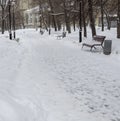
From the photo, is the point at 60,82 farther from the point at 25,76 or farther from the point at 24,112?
the point at 24,112

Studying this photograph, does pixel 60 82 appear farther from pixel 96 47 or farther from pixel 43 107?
pixel 96 47

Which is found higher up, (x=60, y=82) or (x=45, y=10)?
(x=45, y=10)

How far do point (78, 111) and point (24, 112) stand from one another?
5.03 feet

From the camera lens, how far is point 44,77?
12977 mm

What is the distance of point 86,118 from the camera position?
771cm

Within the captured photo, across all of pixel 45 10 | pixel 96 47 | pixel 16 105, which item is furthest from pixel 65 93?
pixel 45 10

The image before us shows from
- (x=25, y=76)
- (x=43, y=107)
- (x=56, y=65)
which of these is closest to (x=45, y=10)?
(x=56, y=65)

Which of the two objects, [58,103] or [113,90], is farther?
[113,90]

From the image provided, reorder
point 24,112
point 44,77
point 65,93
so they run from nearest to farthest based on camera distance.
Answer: point 24,112, point 65,93, point 44,77

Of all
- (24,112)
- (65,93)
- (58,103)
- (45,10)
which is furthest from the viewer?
(45,10)

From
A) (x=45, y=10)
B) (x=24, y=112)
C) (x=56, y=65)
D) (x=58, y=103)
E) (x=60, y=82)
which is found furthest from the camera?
(x=45, y=10)

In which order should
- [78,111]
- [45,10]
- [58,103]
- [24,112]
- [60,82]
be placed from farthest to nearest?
[45,10], [60,82], [58,103], [78,111], [24,112]

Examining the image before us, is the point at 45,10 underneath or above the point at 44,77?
above

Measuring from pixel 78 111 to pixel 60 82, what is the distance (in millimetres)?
3846
